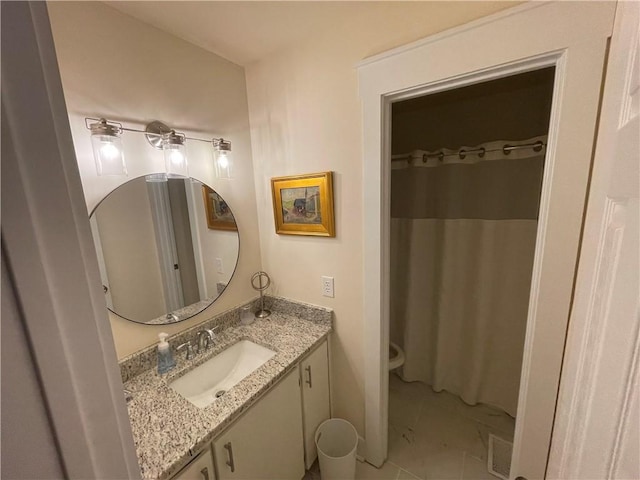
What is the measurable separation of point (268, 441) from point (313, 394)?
34cm

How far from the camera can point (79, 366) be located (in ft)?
1.07

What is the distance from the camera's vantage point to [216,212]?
1.45 m

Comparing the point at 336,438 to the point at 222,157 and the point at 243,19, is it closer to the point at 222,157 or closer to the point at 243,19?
the point at 222,157

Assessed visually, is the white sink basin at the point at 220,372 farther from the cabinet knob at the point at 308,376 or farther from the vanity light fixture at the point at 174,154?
the vanity light fixture at the point at 174,154

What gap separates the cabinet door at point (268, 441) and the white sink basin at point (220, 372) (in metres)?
0.23

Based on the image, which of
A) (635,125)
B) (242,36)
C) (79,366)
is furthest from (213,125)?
(635,125)

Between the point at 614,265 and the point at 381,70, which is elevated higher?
the point at 381,70

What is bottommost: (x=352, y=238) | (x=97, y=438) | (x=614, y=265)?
(x=97, y=438)

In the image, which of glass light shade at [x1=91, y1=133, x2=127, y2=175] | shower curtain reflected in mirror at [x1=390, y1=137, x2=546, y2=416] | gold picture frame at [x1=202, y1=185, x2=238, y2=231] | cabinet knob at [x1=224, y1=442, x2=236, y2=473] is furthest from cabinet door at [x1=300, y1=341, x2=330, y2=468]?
glass light shade at [x1=91, y1=133, x2=127, y2=175]

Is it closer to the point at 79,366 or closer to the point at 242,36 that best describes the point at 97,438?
the point at 79,366

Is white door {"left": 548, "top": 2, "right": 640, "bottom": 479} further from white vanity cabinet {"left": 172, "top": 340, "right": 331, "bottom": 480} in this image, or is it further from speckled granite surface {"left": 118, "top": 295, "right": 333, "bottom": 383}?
speckled granite surface {"left": 118, "top": 295, "right": 333, "bottom": 383}

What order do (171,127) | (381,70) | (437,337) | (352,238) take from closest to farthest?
(381,70) → (171,127) → (352,238) → (437,337)

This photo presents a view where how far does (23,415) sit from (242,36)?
1.55 meters

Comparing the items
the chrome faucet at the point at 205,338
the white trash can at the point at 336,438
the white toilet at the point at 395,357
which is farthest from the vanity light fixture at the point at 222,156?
the white toilet at the point at 395,357
